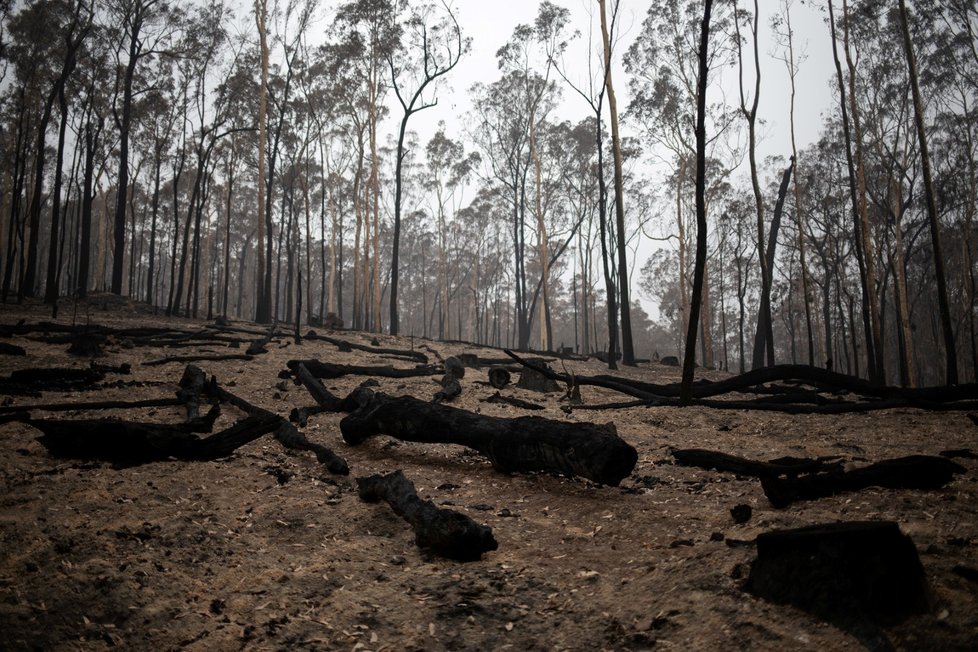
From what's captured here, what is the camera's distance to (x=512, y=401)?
8.03 m

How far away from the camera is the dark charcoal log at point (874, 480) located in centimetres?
329

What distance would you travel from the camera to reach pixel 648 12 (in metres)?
22.9

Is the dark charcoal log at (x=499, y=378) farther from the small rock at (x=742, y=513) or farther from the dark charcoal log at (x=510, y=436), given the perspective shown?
the small rock at (x=742, y=513)

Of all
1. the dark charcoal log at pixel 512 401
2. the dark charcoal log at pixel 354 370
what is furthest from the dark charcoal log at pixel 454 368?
the dark charcoal log at pixel 512 401

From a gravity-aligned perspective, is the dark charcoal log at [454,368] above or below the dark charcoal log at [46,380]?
above

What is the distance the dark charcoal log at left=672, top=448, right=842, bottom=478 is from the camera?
3520mm

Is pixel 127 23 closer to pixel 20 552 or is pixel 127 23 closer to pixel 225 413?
pixel 225 413

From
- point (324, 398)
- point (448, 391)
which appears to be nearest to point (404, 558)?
point (324, 398)

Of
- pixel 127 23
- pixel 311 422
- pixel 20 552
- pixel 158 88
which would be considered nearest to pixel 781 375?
pixel 311 422

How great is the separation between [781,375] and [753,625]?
6.17 meters

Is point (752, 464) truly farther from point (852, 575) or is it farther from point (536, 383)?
point (536, 383)

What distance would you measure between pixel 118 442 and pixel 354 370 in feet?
17.6

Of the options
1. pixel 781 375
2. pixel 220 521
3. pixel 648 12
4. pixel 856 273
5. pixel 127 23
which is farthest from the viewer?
pixel 856 273

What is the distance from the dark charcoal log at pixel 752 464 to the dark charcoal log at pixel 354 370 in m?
6.06
